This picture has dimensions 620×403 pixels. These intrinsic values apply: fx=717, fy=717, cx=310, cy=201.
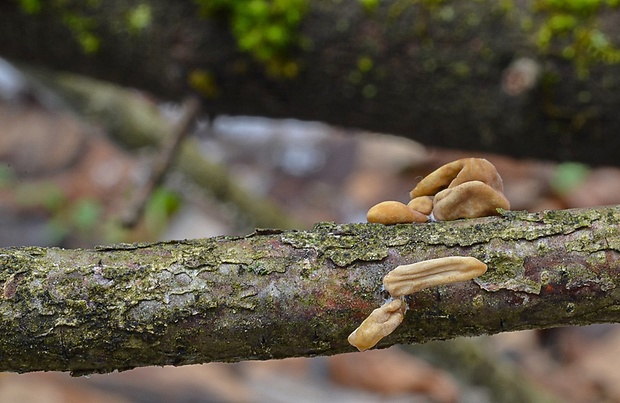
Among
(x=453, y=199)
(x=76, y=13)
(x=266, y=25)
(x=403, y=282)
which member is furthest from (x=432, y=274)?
(x=76, y=13)

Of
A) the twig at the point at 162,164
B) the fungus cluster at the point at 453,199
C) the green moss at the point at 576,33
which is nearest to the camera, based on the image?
the fungus cluster at the point at 453,199

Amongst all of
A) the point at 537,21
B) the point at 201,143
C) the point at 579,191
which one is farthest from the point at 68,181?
the point at 537,21

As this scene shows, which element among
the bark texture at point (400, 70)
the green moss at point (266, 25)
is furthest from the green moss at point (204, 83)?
the green moss at point (266, 25)

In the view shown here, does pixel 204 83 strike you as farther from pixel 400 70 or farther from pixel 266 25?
pixel 400 70

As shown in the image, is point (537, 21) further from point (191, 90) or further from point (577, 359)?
point (577, 359)

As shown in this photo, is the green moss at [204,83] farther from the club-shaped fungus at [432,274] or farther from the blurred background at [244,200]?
the club-shaped fungus at [432,274]

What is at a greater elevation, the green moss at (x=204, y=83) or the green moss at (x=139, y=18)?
the green moss at (x=139, y=18)
